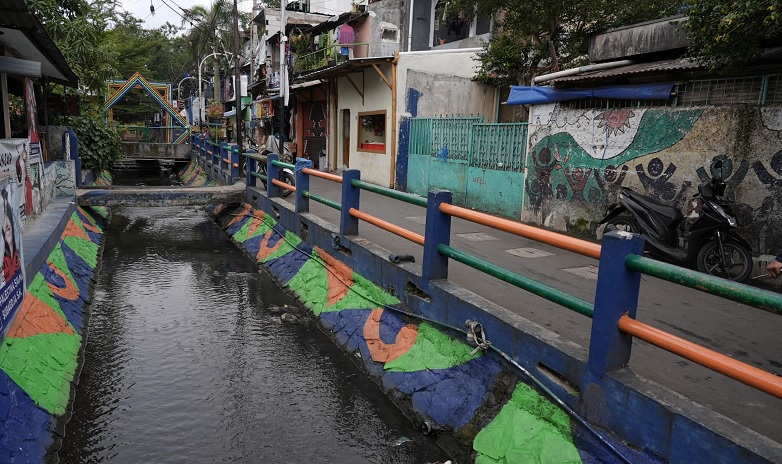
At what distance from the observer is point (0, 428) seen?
3.54 m

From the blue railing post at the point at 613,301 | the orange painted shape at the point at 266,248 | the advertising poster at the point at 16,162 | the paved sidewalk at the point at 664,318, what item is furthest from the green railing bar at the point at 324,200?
the blue railing post at the point at 613,301

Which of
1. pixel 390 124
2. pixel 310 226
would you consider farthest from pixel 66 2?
pixel 310 226

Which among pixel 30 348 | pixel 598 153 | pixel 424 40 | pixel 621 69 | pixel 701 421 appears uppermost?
pixel 424 40

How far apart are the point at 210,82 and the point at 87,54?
46.3 metres

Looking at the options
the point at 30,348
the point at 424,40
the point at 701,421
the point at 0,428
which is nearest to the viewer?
the point at 701,421

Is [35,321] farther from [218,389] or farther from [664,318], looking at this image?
[664,318]

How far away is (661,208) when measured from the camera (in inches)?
266

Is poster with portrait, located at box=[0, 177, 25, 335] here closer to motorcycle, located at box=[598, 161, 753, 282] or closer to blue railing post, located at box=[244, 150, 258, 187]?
motorcycle, located at box=[598, 161, 753, 282]

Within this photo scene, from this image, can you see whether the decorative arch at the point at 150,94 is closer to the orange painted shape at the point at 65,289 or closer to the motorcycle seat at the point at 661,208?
the orange painted shape at the point at 65,289

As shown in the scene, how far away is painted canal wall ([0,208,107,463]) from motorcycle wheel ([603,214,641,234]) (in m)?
6.29

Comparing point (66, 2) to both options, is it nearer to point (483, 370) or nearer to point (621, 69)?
point (621, 69)

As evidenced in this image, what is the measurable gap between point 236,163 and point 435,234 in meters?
10.3

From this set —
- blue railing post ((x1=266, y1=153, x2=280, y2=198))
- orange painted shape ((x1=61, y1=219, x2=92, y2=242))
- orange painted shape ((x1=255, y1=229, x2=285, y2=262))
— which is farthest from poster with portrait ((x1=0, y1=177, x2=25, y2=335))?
blue railing post ((x1=266, y1=153, x2=280, y2=198))

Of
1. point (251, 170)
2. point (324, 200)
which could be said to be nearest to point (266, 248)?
point (324, 200)
